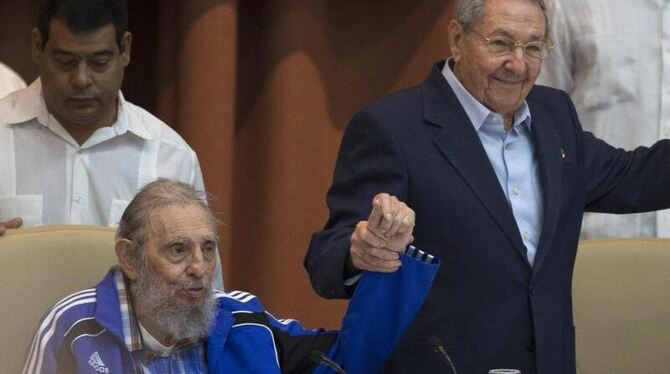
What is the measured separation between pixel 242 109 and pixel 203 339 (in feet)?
5.07

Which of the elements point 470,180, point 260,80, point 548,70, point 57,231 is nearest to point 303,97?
point 260,80

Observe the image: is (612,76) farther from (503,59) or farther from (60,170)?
(60,170)

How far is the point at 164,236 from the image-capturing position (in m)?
2.92

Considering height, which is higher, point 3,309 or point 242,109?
point 242,109

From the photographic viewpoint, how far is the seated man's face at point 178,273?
2.84 m

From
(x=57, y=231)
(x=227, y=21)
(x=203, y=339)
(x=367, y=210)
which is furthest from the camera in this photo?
(x=227, y=21)

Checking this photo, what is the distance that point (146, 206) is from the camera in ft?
9.71

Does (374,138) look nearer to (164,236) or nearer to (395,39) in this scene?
(164,236)

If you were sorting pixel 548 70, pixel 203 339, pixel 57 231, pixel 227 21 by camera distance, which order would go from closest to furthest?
pixel 203 339 < pixel 57 231 < pixel 548 70 < pixel 227 21

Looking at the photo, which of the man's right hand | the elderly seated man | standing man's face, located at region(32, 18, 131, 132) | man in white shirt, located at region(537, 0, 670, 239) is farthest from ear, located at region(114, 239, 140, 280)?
man in white shirt, located at region(537, 0, 670, 239)

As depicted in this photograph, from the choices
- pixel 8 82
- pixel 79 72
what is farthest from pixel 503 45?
pixel 8 82

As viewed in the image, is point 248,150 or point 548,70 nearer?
point 548,70

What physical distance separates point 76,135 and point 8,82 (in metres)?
0.41

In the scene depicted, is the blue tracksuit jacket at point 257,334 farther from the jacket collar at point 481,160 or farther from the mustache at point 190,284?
the jacket collar at point 481,160
